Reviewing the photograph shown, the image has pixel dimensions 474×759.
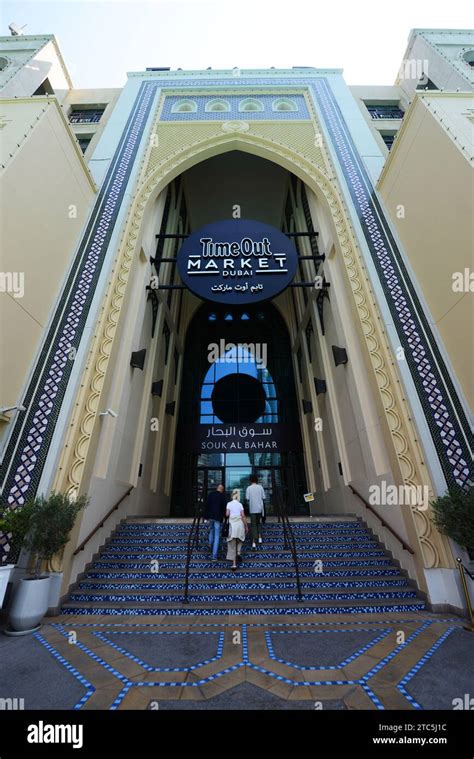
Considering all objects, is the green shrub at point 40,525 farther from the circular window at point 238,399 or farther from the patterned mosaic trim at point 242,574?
the circular window at point 238,399

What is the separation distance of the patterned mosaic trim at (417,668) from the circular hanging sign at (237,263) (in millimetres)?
5713

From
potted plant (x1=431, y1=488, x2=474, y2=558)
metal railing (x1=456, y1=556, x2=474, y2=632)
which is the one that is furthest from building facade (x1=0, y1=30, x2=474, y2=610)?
potted plant (x1=431, y1=488, x2=474, y2=558)

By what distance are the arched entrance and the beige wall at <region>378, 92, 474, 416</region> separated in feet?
20.1

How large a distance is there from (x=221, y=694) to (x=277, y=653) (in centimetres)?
75

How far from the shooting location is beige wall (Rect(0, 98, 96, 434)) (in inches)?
186

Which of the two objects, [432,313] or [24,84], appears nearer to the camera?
[432,313]

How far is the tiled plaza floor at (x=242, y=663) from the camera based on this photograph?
84.1 inches

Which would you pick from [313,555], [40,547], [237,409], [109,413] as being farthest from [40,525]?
[237,409]

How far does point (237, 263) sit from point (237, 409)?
5733 mm

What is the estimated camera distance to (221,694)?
2178 mm

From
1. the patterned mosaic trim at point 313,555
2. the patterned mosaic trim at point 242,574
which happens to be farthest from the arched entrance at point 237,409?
the patterned mosaic trim at point 242,574

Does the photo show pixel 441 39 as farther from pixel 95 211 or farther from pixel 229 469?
pixel 229 469
